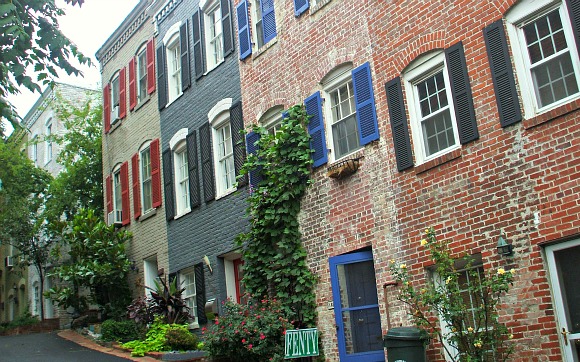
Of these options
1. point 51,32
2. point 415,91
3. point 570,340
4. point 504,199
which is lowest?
A: point 570,340

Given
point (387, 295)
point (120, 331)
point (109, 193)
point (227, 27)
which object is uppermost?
point (227, 27)

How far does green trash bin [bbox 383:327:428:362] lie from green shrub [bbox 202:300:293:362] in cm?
291

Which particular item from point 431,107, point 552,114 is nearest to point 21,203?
point 431,107

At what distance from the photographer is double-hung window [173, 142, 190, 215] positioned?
674 inches

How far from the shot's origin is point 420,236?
396 inches

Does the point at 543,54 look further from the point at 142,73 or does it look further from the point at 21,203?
the point at 21,203

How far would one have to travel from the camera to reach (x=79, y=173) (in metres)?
24.4

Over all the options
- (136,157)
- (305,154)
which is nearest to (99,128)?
(136,157)

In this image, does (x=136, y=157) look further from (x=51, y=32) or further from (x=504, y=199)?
(x=504, y=199)

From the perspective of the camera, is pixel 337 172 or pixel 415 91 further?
pixel 337 172

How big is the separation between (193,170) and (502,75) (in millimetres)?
9058

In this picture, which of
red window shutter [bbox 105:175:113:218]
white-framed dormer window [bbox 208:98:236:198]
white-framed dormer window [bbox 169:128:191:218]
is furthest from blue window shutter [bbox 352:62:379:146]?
red window shutter [bbox 105:175:113:218]

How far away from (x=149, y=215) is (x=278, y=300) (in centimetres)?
715

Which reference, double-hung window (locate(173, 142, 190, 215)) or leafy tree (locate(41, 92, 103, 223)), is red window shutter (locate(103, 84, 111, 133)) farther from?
double-hung window (locate(173, 142, 190, 215))
